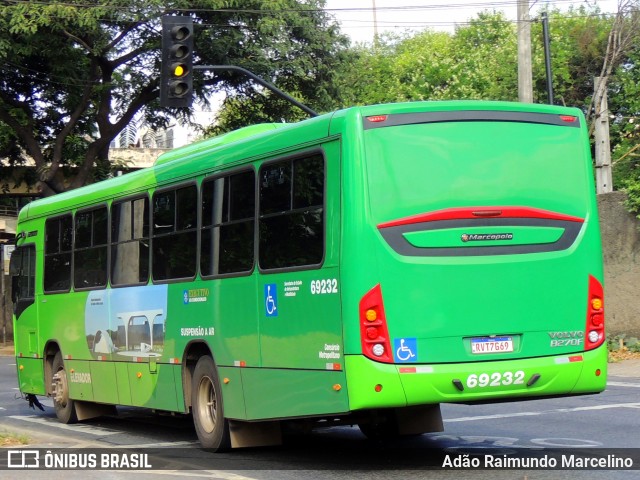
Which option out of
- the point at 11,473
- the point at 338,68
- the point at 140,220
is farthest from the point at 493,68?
the point at 11,473

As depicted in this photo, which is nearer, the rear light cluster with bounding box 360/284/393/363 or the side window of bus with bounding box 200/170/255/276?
the rear light cluster with bounding box 360/284/393/363

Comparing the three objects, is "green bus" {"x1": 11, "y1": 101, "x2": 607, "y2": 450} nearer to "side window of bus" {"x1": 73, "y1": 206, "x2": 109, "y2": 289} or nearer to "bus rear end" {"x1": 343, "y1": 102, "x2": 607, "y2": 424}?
"bus rear end" {"x1": 343, "y1": 102, "x2": 607, "y2": 424}

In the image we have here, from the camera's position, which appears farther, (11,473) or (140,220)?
(140,220)

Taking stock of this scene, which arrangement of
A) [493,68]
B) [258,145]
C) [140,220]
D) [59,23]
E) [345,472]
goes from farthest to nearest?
[493,68] < [59,23] < [140,220] < [258,145] < [345,472]

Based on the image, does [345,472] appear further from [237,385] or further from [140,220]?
[140,220]

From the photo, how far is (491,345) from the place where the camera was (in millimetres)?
9914

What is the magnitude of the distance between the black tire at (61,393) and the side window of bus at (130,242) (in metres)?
2.47

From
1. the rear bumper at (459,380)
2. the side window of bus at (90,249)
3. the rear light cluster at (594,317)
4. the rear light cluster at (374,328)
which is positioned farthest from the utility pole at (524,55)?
the rear light cluster at (374,328)

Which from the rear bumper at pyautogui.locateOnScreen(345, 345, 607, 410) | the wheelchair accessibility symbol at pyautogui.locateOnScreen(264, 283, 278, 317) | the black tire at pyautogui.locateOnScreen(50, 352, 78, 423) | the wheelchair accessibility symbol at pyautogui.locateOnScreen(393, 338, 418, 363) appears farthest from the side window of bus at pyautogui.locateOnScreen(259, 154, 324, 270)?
the black tire at pyautogui.locateOnScreen(50, 352, 78, 423)

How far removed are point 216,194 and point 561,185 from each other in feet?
12.0

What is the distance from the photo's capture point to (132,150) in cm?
7100

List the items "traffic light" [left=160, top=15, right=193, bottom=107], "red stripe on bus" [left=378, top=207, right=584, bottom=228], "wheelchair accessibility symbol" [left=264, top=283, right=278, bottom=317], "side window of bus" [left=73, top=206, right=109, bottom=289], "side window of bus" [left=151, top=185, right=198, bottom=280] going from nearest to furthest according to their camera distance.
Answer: "red stripe on bus" [left=378, top=207, right=584, bottom=228], "wheelchair accessibility symbol" [left=264, top=283, right=278, bottom=317], "side window of bus" [left=151, top=185, right=198, bottom=280], "side window of bus" [left=73, top=206, right=109, bottom=289], "traffic light" [left=160, top=15, right=193, bottom=107]

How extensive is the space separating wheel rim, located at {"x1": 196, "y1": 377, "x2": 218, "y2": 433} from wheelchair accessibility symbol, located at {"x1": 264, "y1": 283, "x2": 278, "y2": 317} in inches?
67.9

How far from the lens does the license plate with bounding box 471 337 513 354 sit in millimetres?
9852
